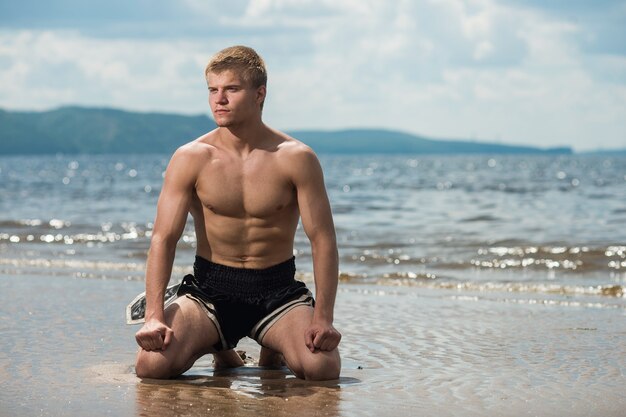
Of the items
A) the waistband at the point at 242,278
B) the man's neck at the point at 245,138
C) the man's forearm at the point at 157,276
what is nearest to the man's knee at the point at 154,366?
the man's forearm at the point at 157,276

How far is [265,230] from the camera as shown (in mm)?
5414

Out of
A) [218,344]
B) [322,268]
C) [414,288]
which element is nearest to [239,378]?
[218,344]

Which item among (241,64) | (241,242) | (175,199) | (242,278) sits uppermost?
(241,64)

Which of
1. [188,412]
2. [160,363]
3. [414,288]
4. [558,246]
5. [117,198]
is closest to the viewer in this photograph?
[188,412]

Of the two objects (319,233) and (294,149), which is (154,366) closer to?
(319,233)

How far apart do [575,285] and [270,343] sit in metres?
6.60

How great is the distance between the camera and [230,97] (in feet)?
17.2

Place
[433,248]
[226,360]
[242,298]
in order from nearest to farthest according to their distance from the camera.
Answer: [242,298] < [226,360] < [433,248]

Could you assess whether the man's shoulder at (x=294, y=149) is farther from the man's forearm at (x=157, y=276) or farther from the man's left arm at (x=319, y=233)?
the man's forearm at (x=157, y=276)

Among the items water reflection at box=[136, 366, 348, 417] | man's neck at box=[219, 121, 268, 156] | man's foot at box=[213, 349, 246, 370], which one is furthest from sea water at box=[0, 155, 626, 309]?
man's neck at box=[219, 121, 268, 156]

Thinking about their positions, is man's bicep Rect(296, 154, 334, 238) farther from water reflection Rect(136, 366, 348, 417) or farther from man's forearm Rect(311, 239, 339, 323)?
water reflection Rect(136, 366, 348, 417)

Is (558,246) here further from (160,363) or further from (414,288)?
(160,363)

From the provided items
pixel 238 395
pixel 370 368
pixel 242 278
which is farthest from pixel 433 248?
pixel 238 395

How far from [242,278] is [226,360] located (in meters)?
0.56
